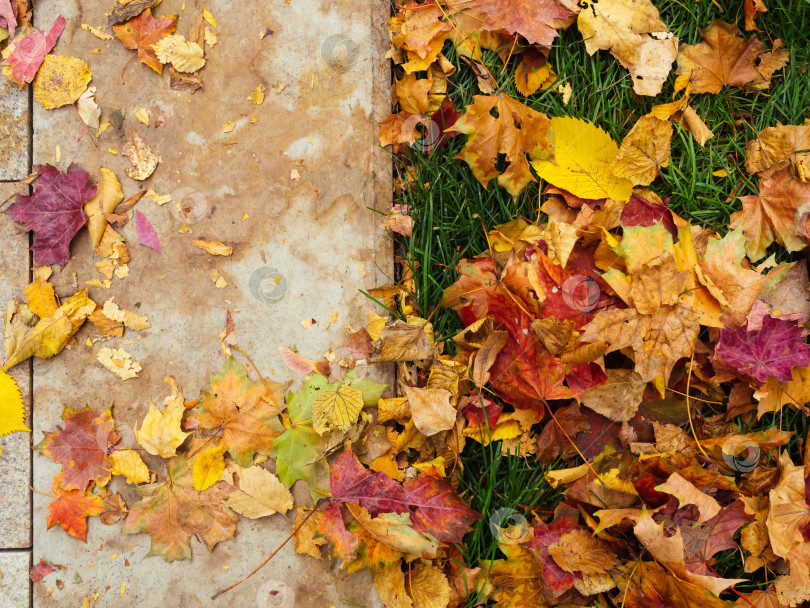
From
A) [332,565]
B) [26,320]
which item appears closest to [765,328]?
[332,565]

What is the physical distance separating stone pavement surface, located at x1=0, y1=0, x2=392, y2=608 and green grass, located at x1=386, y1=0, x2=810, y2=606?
6.8 inches

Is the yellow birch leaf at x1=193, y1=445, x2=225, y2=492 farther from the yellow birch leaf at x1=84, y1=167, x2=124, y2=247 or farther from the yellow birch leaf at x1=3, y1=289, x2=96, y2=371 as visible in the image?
the yellow birch leaf at x1=84, y1=167, x2=124, y2=247

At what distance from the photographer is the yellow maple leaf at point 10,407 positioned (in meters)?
1.85

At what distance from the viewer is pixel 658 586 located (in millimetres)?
1571

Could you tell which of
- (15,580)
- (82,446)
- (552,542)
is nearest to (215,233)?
(82,446)

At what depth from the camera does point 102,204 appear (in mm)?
1848

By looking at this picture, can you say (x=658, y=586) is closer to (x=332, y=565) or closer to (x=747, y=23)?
(x=332, y=565)

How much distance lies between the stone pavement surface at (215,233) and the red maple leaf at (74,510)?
0.13 feet

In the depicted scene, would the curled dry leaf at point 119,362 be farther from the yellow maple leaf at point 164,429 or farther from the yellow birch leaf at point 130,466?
the yellow birch leaf at point 130,466

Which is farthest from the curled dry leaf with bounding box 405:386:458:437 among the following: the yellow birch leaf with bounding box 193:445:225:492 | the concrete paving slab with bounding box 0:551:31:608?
the concrete paving slab with bounding box 0:551:31:608

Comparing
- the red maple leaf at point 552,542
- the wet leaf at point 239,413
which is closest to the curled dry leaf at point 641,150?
the red maple leaf at point 552,542

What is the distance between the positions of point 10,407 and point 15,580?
58 centimetres

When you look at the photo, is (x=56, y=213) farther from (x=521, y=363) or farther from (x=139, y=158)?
(x=521, y=363)

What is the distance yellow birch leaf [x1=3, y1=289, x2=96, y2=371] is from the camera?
5.98ft
